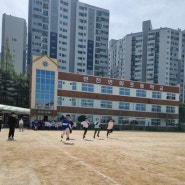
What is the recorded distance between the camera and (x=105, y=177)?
24.8 ft

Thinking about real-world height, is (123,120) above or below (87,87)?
below

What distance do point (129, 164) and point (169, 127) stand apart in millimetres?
58447

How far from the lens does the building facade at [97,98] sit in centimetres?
5262

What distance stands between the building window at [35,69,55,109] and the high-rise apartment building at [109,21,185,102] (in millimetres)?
72488

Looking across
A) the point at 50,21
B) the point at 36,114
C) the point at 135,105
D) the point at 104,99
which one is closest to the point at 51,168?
the point at 36,114

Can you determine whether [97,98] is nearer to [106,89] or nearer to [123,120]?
[106,89]

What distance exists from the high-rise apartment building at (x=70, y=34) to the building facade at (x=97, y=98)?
42.8 meters

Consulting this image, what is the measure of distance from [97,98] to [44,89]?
36.2 ft

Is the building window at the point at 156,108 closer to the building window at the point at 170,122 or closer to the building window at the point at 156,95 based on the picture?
the building window at the point at 156,95

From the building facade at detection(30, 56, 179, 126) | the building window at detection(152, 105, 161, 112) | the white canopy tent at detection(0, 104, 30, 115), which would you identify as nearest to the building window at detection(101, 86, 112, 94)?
the building facade at detection(30, 56, 179, 126)

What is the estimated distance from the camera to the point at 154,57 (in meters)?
123

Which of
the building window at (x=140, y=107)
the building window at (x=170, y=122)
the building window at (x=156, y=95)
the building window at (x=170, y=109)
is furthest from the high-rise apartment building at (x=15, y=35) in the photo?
the building window at (x=170, y=122)

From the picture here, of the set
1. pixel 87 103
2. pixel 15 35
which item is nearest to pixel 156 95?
pixel 87 103

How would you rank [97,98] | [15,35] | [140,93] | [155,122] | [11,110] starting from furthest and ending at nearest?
[15,35]
[155,122]
[140,93]
[97,98]
[11,110]
